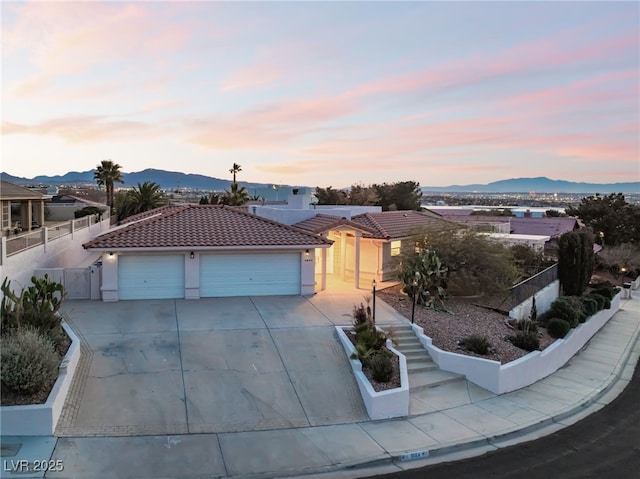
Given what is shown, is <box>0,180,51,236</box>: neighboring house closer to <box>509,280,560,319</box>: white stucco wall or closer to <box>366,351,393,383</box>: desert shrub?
<box>366,351,393,383</box>: desert shrub

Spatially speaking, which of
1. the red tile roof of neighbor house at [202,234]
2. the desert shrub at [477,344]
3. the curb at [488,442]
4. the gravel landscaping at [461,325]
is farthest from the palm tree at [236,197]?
the curb at [488,442]

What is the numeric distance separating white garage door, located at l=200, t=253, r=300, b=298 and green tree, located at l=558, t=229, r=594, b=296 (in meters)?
18.0

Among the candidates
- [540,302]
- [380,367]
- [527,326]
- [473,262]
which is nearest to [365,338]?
[380,367]

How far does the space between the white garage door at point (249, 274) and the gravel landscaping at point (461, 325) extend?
13.7 feet

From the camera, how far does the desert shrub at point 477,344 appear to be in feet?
47.8

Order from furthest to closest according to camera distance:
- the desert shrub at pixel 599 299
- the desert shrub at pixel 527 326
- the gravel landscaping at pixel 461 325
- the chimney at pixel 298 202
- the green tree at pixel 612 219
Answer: the green tree at pixel 612 219
the chimney at pixel 298 202
the desert shrub at pixel 599 299
the desert shrub at pixel 527 326
the gravel landscaping at pixel 461 325

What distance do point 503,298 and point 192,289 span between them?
13.5 m

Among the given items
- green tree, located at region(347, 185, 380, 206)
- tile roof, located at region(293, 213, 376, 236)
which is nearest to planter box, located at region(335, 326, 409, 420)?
tile roof, located at region(293, 213, 376, 236)

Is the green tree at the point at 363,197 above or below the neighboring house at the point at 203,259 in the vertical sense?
above

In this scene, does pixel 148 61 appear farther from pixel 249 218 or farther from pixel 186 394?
pixel 186 394

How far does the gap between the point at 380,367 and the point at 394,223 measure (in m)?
14.5

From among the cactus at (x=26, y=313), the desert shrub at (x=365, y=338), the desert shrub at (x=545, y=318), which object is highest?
the cactus at (x=26, y=313)

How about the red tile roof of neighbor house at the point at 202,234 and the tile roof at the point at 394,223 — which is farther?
the tile roof at the point at 394,223

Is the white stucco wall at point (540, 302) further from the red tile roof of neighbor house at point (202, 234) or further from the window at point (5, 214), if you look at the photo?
the window at point (5, 214)
